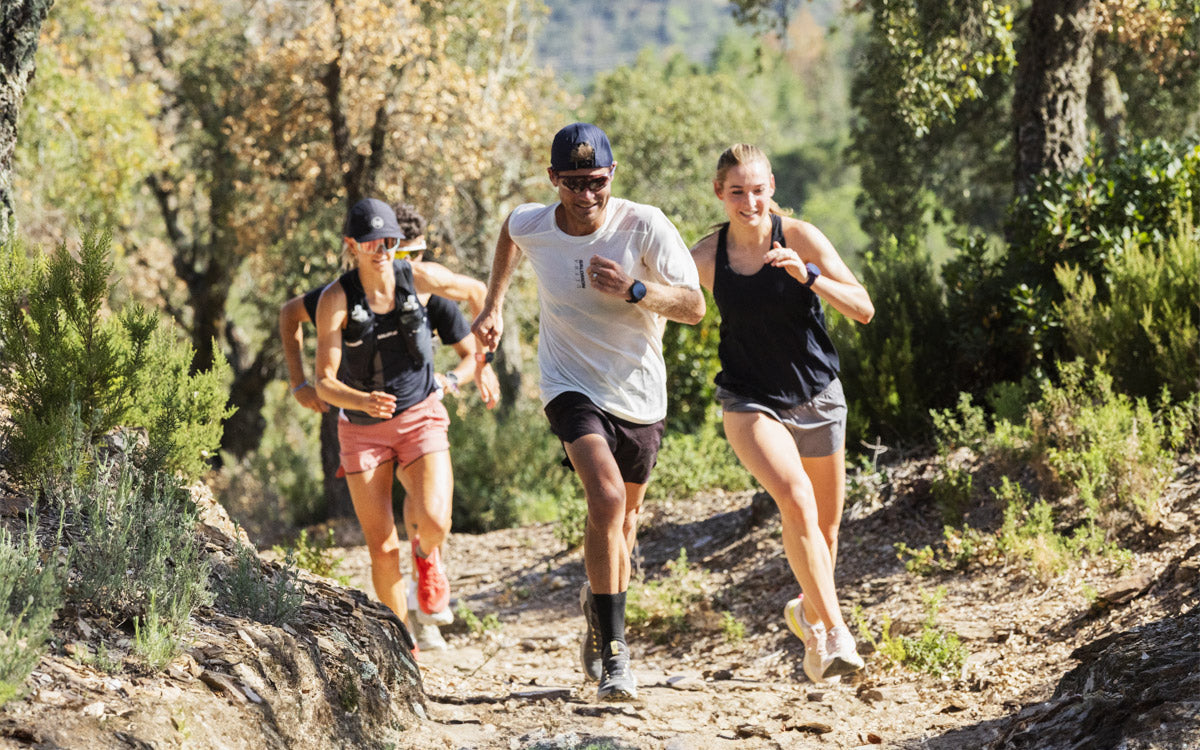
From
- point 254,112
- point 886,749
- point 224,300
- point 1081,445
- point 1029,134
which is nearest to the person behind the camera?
point 886,749

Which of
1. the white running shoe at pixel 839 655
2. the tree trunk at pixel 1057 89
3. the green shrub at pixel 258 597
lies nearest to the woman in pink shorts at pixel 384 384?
the green shrub at pixel 258 597

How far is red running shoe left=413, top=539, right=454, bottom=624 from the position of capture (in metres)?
6.00

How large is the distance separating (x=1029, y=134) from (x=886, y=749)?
5988 mm

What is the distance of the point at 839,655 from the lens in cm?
462

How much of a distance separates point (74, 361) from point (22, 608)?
186 cm

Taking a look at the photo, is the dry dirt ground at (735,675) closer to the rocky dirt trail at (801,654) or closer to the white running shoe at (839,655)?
the rocky dirt trail at (801,654)

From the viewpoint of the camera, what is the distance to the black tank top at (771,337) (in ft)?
15.9

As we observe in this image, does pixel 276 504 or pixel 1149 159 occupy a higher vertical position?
pixel 1149 159

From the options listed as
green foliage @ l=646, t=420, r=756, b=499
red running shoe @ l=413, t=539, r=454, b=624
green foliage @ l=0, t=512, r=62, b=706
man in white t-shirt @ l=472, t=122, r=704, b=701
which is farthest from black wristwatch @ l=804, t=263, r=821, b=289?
green foliage @ l=646, t=420, r=756, b=499

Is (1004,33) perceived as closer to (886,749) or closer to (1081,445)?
(1081,445)

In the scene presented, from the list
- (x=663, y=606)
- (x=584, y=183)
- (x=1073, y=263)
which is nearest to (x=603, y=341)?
(x=584, y=183)

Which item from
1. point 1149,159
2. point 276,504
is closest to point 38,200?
point 276,504

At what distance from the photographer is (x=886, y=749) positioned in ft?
14.5

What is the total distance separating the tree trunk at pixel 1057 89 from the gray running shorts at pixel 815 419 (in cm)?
463
